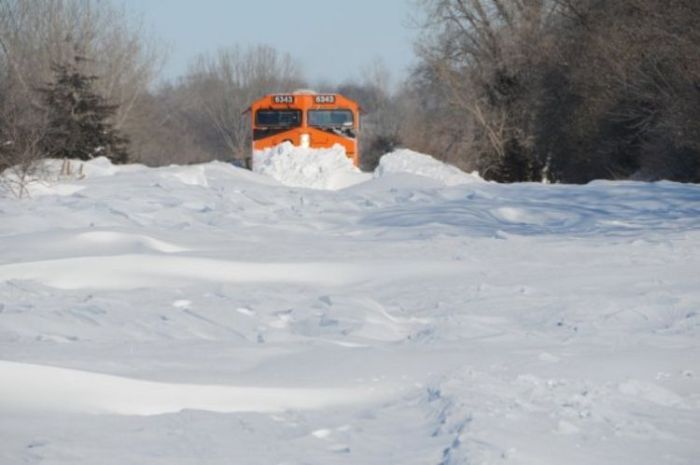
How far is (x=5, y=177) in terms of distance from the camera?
75.7ft

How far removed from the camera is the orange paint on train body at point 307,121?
32812 millimetres

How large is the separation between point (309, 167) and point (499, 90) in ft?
62.2

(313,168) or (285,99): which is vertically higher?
(285,99)

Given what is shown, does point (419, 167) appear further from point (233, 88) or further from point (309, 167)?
point (233, 88)

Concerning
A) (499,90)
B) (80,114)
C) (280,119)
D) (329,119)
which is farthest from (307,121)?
(499,90)

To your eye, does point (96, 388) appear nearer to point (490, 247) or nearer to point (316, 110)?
point (490, 247)

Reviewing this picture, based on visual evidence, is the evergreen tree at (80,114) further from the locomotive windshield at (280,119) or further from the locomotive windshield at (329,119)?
the locomotive windshield at (329,119)

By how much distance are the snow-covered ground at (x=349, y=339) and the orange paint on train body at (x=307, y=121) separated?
41.8 feet

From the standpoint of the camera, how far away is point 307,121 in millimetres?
32938

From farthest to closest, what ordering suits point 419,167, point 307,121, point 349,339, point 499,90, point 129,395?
point 499,90 → point 419,167 → point 307,121 → point 349,339 → point 129,395

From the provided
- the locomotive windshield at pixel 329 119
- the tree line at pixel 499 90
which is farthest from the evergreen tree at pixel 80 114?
the locomotive windshield at pixel 329 119

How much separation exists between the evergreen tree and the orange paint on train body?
632 cm

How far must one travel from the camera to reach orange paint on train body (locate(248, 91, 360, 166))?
32.8 metres

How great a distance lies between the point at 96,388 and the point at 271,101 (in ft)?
87.4
